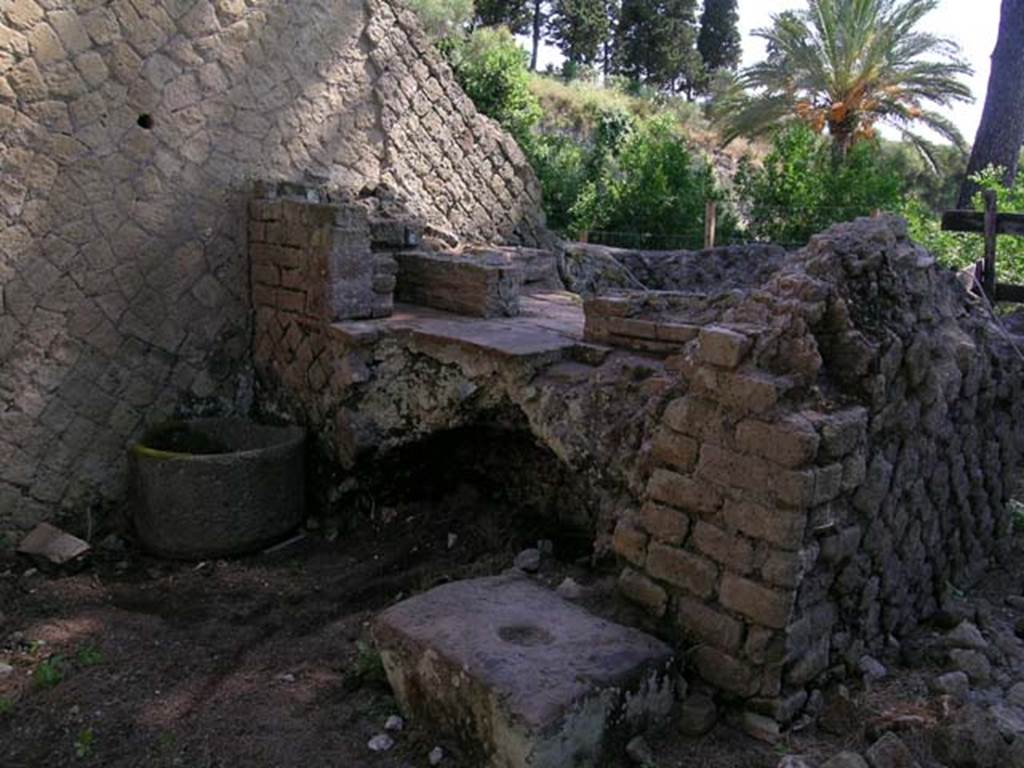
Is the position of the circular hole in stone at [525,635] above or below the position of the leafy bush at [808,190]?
below

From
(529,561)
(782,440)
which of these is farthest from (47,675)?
(782,440)

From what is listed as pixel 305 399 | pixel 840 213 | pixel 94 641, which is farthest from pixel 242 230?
pixel 840 213

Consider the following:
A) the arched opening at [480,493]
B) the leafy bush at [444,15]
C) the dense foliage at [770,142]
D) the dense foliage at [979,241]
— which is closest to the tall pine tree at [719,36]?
the dense foliage at [770,142]

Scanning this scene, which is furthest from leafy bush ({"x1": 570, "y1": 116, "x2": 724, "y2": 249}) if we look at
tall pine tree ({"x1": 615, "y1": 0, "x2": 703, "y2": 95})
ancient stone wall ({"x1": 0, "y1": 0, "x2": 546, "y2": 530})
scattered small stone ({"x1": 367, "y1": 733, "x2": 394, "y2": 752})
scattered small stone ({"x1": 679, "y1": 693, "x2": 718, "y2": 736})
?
tall pine tree ({"x1": 615, "y1": 0, "x2": 703, "y2": 95})

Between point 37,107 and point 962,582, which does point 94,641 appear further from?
point 962,582

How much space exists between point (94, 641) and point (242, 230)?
99.6 inches

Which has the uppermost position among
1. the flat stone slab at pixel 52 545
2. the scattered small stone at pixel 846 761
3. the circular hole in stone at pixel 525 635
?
the circular hole in stone at pixel 525 635

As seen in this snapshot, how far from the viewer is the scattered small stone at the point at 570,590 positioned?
11.0 ft

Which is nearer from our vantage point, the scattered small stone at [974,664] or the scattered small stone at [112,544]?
the scattered small stone at [974,664]

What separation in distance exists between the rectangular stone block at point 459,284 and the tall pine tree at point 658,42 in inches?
992

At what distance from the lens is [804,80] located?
15727mm

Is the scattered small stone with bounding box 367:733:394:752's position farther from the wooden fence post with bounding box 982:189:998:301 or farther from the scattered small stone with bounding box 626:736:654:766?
the wooden fence post with bounding box 982:189:998:301

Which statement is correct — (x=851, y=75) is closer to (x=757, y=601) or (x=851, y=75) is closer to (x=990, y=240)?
(x=990, y=240)

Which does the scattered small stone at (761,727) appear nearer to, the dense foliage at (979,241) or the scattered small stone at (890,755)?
the scattered small stone at (890,755)
